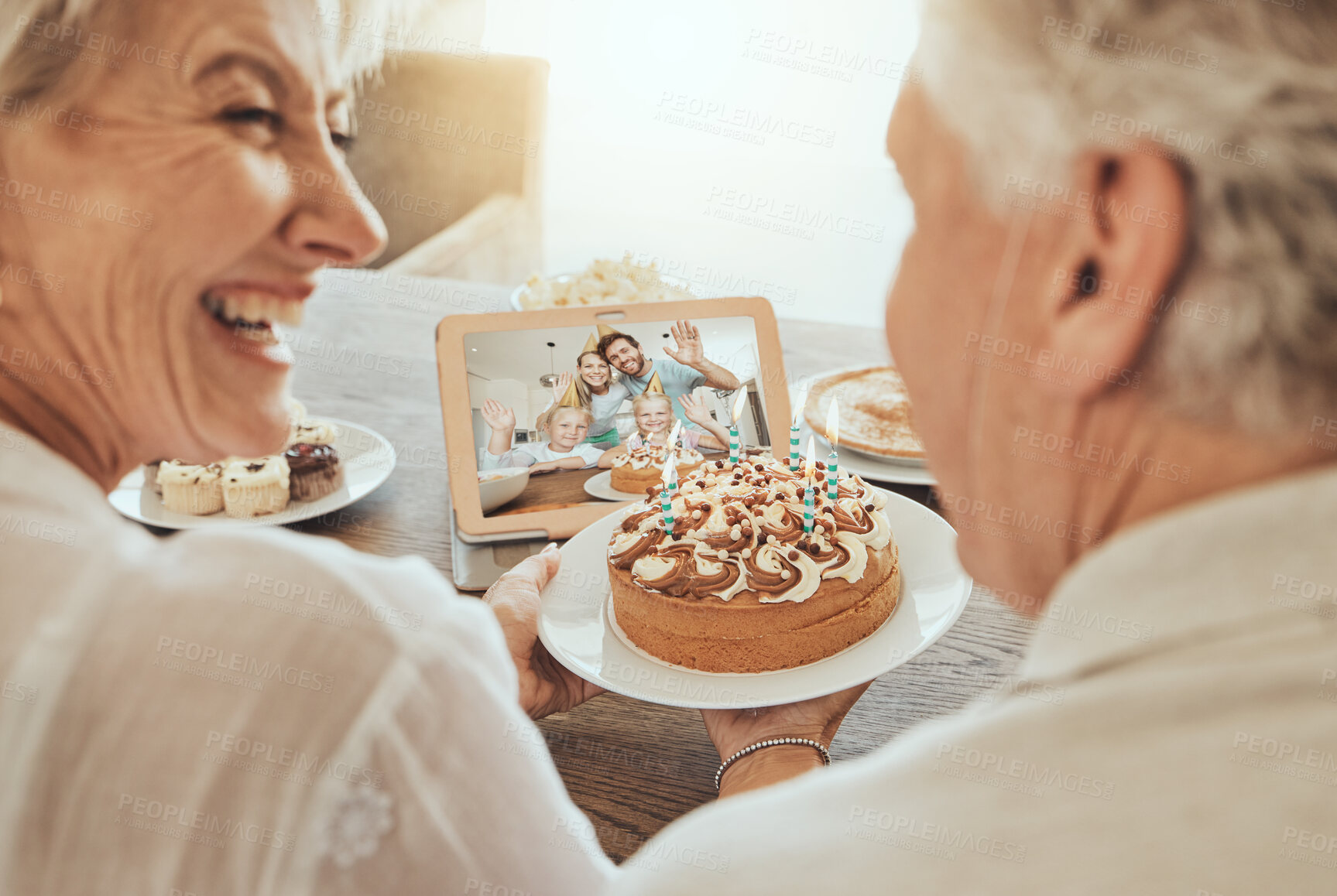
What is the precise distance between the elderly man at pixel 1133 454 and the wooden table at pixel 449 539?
382 millimetres

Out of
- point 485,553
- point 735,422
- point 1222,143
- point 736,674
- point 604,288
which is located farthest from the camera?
point 604,288

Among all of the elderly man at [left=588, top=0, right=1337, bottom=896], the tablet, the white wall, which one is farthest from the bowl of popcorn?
the white wall

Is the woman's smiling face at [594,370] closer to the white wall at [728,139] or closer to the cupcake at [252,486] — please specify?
the cupcake at [252,486]

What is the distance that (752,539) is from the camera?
3.08 ft

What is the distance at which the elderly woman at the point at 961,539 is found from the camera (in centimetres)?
31

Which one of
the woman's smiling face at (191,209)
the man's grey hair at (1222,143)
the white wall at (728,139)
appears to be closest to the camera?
the man's grey hair at (1222,143)

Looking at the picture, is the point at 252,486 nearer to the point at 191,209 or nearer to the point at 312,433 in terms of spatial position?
the point at 312,433

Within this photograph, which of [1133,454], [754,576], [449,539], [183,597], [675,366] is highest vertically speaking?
[1133,454]

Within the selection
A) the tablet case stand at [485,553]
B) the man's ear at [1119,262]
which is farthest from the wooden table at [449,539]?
the man's ear at [1119,262]

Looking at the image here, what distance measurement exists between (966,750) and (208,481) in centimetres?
99

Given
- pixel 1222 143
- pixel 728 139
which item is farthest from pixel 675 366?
pixel 728 139

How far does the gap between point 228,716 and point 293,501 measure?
79 cm

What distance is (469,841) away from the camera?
0.42 m

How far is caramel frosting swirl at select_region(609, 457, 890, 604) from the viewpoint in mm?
899
